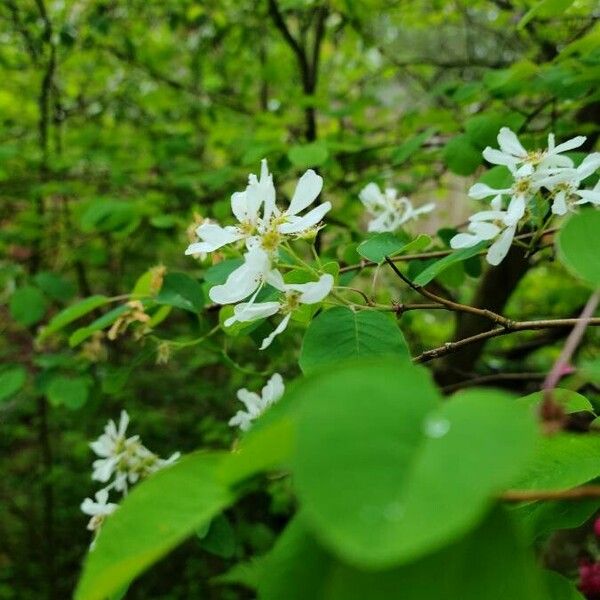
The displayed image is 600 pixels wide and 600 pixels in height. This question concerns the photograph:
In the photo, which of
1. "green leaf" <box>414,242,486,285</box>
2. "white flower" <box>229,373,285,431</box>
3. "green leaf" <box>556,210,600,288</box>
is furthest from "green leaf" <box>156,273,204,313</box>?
"green leaf" <box>556,210,600,288</box>

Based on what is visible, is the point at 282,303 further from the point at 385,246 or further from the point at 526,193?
the point at 526,193

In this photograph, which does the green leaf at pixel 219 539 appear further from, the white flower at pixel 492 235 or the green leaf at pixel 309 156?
the green leaf at pixel 309 156

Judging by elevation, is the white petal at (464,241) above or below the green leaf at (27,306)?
above

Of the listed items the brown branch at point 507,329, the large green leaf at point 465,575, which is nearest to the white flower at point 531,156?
the brown branch at point 507,329

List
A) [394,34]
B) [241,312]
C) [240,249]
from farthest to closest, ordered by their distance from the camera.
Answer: [394,34]
[240,249]
[241,312]

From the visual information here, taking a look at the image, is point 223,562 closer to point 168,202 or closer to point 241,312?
point 168,202

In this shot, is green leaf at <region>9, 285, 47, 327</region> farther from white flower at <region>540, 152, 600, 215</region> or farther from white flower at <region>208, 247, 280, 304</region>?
white flower at <region>540, 152, 600, 215</region>

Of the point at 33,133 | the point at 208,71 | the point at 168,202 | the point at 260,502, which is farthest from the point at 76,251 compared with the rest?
the point at 260,502
